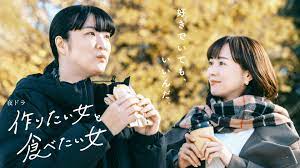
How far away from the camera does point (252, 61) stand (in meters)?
2.77

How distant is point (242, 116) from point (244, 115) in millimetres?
10

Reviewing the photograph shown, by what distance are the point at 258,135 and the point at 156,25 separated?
351cm

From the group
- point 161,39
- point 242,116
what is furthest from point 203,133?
point 161,39

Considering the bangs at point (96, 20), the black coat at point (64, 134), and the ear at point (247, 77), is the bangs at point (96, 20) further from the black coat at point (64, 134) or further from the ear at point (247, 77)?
the ear at point (247, 77)

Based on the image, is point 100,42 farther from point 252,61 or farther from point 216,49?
point 252,61

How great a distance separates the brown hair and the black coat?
0.64 meters

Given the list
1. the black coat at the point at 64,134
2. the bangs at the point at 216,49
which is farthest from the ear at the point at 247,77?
the black coat at the point at 64,134

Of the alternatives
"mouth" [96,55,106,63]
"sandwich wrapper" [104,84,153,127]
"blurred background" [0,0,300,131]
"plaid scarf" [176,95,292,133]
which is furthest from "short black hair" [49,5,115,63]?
"blurred background" [0,0,300,131]

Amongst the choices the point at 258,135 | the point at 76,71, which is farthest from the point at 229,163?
the point at 76,71

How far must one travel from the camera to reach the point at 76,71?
2.36 metres

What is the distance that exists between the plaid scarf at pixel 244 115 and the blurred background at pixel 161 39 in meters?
2.75

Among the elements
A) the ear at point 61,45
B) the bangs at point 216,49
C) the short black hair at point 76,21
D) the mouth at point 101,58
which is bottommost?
the bangs at point 216,49

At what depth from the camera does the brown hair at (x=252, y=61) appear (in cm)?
276

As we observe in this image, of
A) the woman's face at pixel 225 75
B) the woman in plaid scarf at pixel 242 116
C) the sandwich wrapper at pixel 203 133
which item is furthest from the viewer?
the woman's face at pixel 225 75
